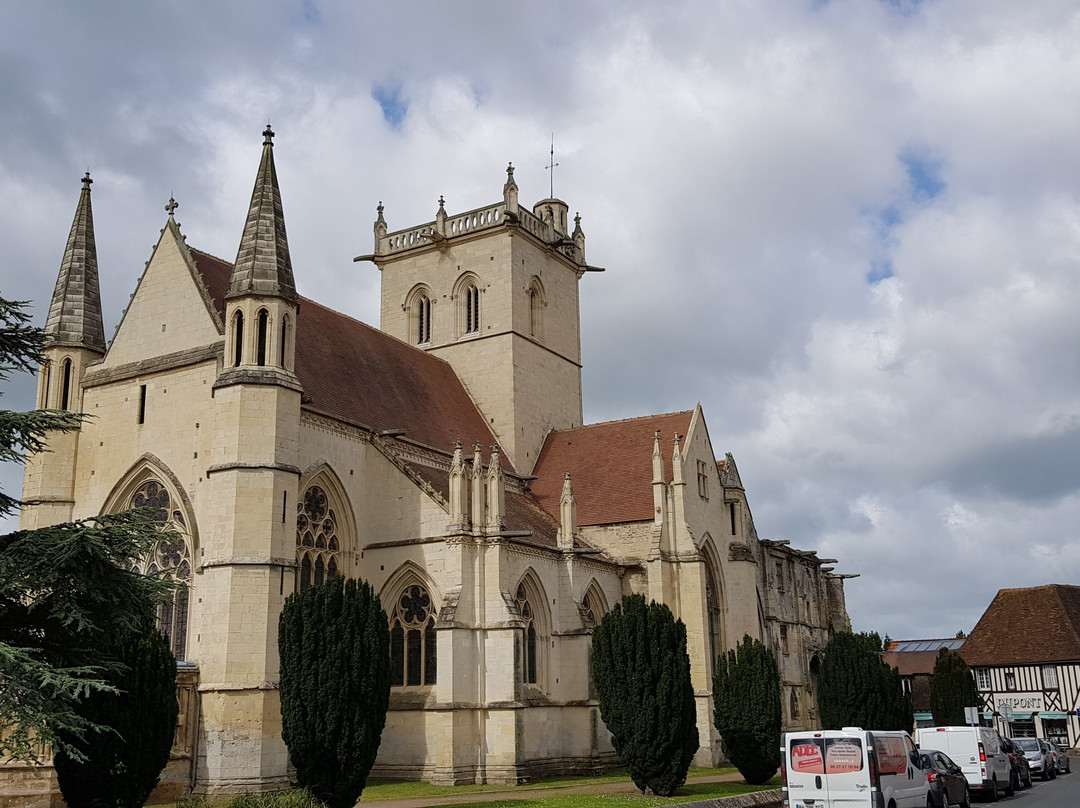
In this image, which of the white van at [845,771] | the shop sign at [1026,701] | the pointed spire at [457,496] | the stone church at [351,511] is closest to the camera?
the white van at [845,771]

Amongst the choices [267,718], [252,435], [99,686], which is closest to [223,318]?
[252,435]

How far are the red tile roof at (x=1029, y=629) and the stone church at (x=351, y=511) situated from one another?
20.7 m

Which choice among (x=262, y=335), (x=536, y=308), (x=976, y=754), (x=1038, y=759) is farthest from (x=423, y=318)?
(x=1038, y=759)

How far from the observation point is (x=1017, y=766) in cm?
2700

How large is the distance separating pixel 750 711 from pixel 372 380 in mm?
13660

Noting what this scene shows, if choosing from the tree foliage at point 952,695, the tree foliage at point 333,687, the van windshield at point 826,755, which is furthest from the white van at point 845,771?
the tree foliage at point 952,695

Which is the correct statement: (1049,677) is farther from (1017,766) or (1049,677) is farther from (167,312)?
(167,312)

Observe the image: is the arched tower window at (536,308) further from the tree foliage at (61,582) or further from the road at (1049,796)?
the tree foliage at (61,582)

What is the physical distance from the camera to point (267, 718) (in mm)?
21266

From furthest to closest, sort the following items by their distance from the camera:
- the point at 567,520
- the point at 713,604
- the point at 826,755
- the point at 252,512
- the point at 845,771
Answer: the point at 713,604 < the point at 567,520 < the point at 252,512 < the point at 826,755 < the point at 845,771

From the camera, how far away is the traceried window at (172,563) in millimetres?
23516

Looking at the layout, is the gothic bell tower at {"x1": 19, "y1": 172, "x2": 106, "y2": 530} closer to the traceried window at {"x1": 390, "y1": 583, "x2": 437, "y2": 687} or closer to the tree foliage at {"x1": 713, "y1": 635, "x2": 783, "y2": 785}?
the traceried window at {"x1": 390, "y1": 583, "x2": 437, "y2": 687}

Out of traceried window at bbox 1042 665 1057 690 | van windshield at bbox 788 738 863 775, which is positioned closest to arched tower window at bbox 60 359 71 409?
van windshield at bbox 788 738 863 775

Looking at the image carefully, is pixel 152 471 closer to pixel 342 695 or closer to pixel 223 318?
pixel 223 318
